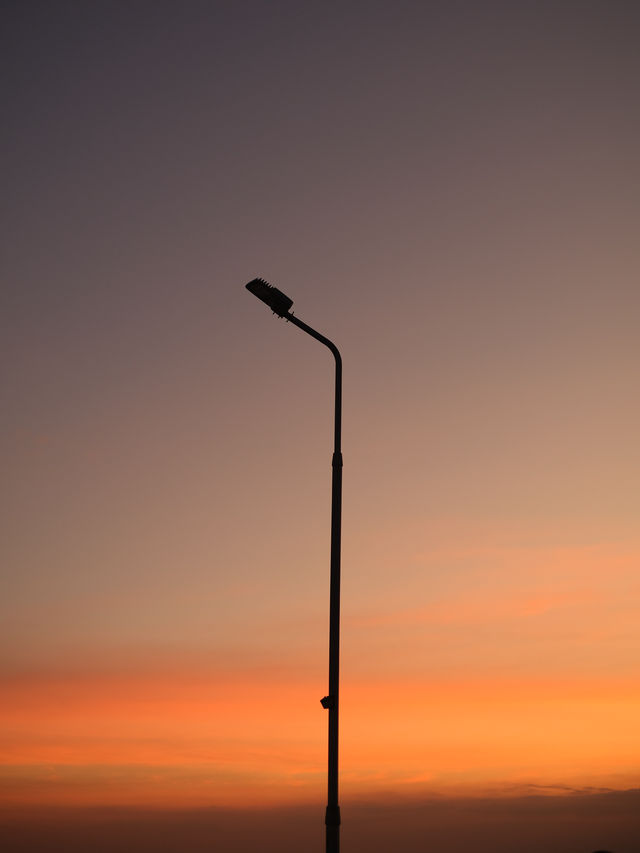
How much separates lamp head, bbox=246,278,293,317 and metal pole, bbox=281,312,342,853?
0.13 metres

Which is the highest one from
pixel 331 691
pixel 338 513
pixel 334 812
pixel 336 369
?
pixel 336 369

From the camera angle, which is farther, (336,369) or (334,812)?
(336,369)

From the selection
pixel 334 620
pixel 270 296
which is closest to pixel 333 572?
pixel 334 620

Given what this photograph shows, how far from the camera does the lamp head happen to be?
17.1 metres

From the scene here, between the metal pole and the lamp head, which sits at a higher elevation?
the lamp head

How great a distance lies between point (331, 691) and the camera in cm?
1603

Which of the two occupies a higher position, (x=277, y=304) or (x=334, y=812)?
(x=277, y=304)

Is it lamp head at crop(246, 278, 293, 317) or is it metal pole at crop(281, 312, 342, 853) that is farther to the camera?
lamp head at crop(246, 278, 293, 317)

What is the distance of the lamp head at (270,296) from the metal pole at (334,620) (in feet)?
0.44

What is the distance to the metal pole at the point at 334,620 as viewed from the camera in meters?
15.5

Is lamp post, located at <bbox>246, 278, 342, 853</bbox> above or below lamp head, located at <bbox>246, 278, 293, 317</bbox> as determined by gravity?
below

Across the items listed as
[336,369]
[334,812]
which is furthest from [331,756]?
[336,369]

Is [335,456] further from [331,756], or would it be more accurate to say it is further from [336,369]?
[331,756]

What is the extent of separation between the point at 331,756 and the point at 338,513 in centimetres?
375
